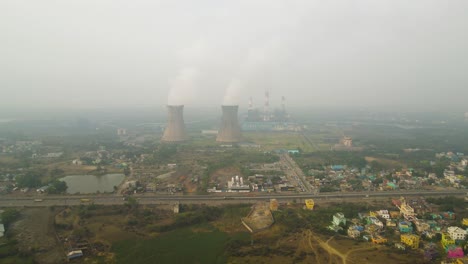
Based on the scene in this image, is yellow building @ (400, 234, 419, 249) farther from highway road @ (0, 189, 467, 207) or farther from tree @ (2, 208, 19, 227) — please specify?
tree @ (2, 208, 19, 227)

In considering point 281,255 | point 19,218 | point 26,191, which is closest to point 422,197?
point 281,255

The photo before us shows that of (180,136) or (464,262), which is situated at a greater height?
(180,136)

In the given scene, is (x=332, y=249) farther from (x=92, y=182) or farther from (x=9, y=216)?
(x=92, y=182)

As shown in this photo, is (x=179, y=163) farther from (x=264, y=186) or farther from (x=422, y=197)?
(x=422, y=197)

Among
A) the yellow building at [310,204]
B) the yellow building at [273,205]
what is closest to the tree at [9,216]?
the yellow building at [273,205]

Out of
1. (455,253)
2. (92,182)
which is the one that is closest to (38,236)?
(92,182)

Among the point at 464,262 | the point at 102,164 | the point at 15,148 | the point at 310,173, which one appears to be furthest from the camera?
the point at 15,148
